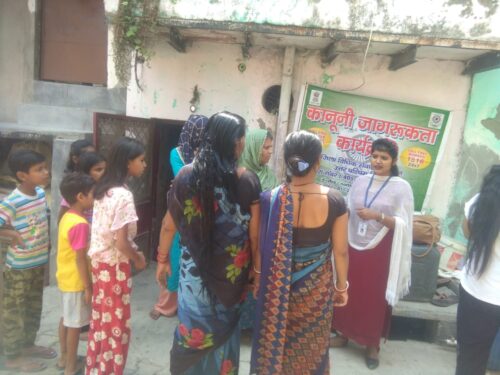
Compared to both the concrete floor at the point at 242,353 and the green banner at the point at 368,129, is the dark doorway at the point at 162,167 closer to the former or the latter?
the concrete floor at the point at 242,353

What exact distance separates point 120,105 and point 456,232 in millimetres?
4725

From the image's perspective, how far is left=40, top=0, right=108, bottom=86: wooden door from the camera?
575 cm

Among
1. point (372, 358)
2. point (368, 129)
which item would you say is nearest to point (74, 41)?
point (368, 129)

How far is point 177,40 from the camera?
13.3 ft

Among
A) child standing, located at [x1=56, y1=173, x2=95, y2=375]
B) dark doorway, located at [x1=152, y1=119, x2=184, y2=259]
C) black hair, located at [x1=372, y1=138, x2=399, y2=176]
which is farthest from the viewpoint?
dark doorway, located at [x1=152, y1=119, x2=184, y2=259]

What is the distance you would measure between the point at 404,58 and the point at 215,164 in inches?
116

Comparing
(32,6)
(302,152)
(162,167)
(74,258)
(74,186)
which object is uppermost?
(32,6)

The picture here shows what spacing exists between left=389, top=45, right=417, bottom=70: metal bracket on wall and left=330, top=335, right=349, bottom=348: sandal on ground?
2.85 meters

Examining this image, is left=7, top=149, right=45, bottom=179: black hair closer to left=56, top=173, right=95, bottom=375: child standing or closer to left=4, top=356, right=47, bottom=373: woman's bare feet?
left=56, top=173, right=95, bottom=375: child standing

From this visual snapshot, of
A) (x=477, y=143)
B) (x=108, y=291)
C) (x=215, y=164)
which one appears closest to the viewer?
(x=215, y=164)

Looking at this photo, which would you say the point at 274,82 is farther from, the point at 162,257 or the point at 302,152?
the point at 162,257

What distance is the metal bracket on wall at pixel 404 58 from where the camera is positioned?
3601mm

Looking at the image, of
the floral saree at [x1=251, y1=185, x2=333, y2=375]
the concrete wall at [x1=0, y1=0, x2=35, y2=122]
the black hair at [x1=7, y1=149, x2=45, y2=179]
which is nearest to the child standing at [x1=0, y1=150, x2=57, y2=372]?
the black hair at [x1=7, y1=149, x2=45, y2=179]

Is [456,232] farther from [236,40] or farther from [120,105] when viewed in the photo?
[120,105]
